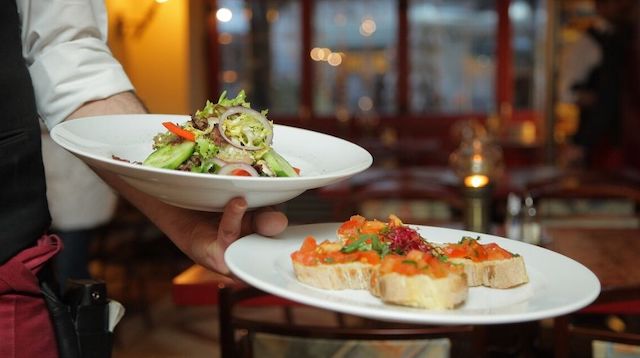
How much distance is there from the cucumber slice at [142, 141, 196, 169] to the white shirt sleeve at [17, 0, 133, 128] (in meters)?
0.29

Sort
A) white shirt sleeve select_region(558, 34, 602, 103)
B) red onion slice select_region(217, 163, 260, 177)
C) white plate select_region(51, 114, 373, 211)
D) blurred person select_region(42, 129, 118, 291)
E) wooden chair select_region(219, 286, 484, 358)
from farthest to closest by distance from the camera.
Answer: white shirt sleeve select_region(558, 34, 602, 103)
blurred person select_region(42, 129, 118, 291)
wooden chair select_region(219, 286, 484, 358)
red onion slice select_region(217, 163, 260, 177)
white plate select_region(51, 114, 373, 211)

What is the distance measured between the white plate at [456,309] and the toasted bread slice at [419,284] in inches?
0.5

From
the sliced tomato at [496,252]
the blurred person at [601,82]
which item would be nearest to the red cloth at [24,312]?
the sliced tomato at [496,252]

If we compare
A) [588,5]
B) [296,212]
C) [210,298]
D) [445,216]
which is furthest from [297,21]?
[210,298]

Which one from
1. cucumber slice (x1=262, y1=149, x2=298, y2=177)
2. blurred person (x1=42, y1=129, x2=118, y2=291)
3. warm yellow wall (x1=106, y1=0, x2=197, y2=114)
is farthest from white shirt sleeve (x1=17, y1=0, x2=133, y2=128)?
warm yellow wall (x1=106, y1=0, x2=197, y2=114)

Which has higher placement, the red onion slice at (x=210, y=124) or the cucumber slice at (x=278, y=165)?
the red onion slice at (x=210, y=124)

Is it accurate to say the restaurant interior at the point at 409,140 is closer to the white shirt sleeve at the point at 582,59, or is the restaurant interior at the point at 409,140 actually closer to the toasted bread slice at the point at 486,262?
the white shirt sleeve at the point at 582,59

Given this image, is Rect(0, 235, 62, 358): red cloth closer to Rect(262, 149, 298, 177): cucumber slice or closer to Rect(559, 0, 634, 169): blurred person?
Rect(262, 149, 298, 177): cucumber slice

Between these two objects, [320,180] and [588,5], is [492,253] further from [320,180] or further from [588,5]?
[588,5]

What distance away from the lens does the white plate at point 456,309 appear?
0.76m

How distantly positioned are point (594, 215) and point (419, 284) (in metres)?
2.96

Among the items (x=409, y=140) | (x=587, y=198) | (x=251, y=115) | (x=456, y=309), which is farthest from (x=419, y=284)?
(x=409, y=140)

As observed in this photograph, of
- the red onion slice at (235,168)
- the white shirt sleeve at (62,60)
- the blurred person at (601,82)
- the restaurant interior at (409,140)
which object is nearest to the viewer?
the red onion slice at (235,168)

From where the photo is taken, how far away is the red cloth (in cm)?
108
